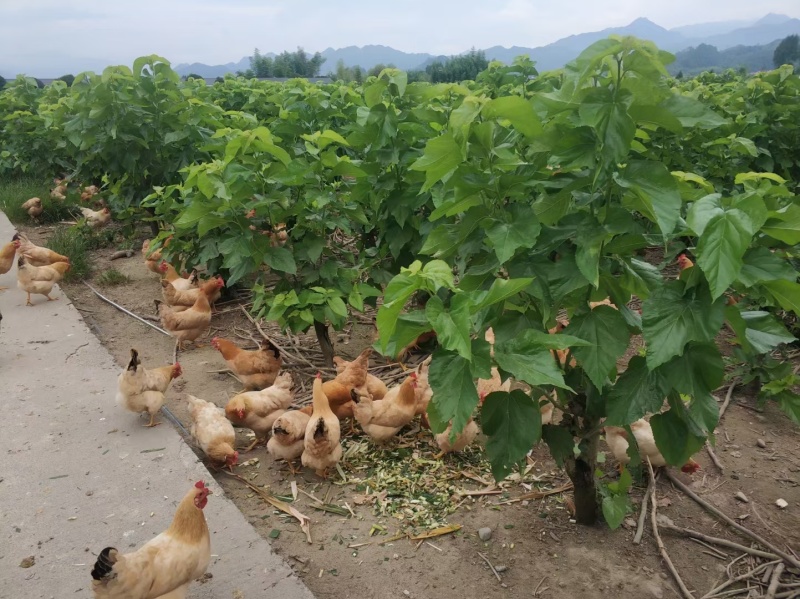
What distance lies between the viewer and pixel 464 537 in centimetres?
303

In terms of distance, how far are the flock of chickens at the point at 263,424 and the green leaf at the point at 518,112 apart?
1063 millimetres

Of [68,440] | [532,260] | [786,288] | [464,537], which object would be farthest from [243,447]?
[786,288]

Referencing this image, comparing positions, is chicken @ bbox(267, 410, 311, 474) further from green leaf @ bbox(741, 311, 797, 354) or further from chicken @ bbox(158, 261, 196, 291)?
chicken @ bbox(158, 261, 196, 291)

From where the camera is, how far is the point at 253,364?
14.5ft

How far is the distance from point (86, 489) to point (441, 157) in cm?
262

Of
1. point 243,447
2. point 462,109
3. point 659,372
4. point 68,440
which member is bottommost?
point 243,447

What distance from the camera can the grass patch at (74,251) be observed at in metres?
7.16

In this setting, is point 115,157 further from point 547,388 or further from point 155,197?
point 547,388

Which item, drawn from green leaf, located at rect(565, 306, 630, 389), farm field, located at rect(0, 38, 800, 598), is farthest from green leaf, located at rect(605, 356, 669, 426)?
green leaf, located at rect(565, 306, 630, 389)

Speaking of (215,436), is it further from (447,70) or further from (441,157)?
(447,70)

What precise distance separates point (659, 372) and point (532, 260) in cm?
57

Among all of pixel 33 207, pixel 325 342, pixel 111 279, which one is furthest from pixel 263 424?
pixel 33 207

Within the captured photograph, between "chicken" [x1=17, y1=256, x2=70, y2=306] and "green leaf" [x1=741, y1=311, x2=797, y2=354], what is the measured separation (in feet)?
20.3

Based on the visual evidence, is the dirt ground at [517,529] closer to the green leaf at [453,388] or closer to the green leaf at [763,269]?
the green leaf at [453,388]
